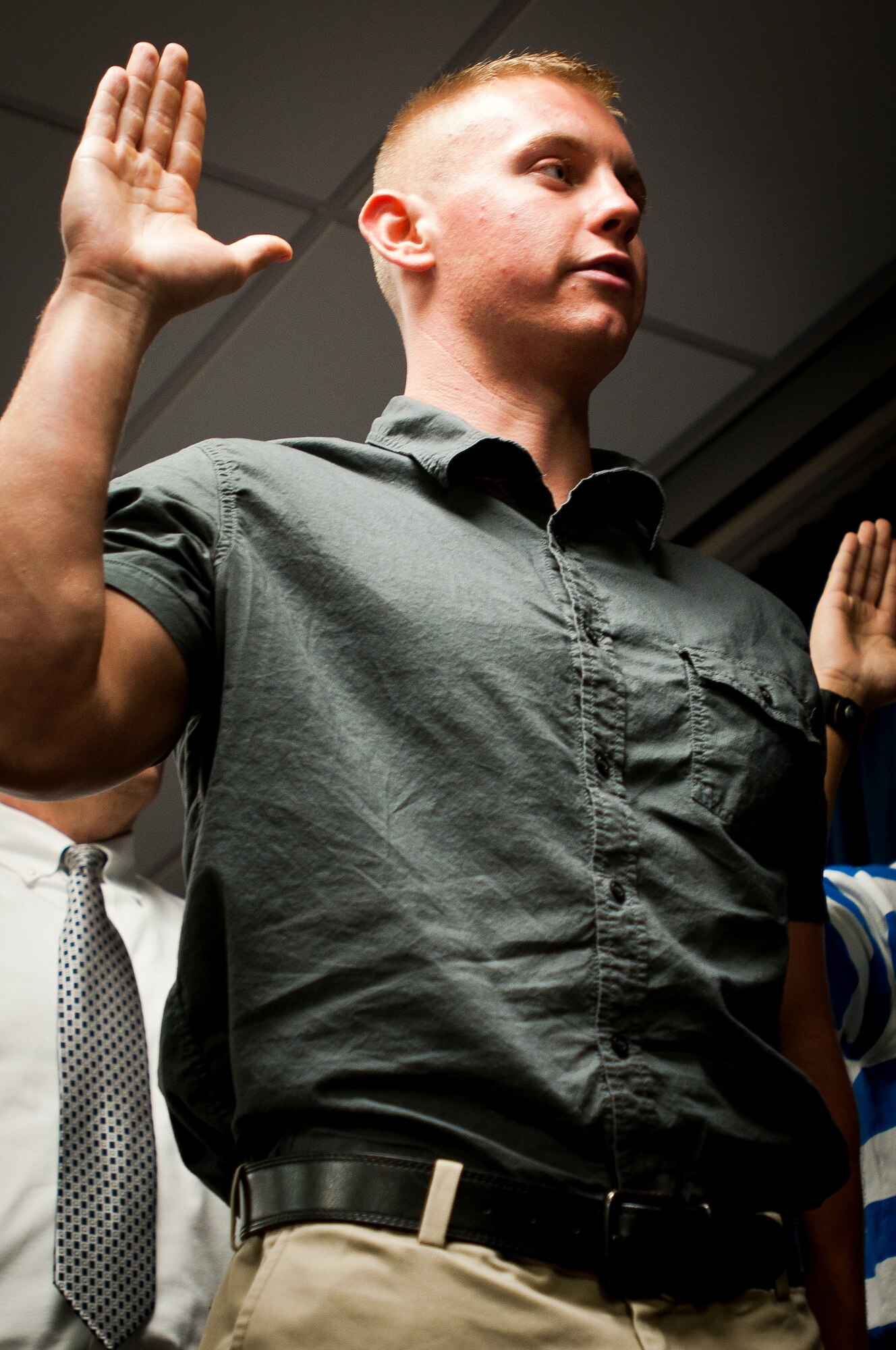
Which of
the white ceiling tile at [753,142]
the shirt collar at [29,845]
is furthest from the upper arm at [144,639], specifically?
the white ceiling tile at [753,142]

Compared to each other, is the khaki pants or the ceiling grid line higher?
the ceiling grid line

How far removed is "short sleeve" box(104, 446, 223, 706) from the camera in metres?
0.73

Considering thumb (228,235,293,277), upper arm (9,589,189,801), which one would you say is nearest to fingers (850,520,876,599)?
thumb (228,235,293,277)

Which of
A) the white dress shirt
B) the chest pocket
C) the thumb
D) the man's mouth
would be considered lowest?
the white dress shirt

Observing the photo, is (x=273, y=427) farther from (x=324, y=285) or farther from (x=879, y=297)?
(x=879, y=297)

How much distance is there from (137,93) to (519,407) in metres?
Result: 0.41

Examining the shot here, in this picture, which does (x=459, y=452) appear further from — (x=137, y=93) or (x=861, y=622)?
→ (x=861, y=622)

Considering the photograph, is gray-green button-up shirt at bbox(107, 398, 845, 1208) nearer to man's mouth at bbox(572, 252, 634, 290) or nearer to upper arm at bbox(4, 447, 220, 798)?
upper arm at bbox(4, 447, 220, 798)

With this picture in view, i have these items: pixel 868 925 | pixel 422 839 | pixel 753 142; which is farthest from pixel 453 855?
pixel 753 142

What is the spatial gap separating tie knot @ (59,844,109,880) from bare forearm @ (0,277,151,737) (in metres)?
1.00

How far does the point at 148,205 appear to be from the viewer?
0.79 meters

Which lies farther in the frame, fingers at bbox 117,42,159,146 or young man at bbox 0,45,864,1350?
fingers at bbox 117,42,159,146

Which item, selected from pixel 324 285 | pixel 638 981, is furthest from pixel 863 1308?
pixel 324 285

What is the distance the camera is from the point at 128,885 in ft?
6.03
